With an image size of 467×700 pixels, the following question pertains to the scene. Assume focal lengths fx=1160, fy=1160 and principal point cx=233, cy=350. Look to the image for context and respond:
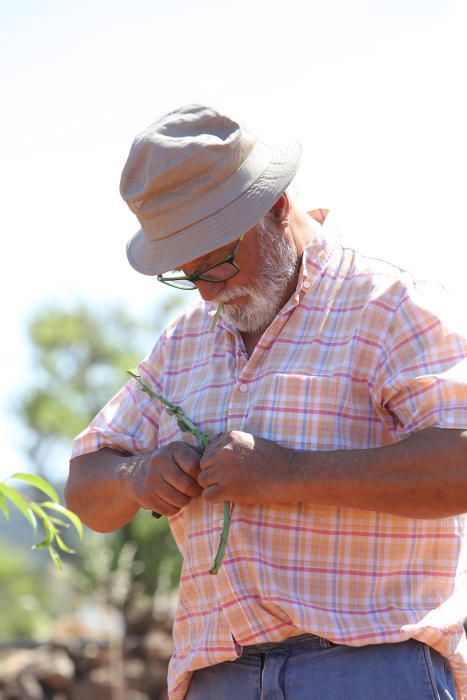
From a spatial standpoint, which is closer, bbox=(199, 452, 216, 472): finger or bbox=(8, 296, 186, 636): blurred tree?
bbox=(199, 452, 216, 472): finger

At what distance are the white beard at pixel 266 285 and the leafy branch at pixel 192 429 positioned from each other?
11.3 inches

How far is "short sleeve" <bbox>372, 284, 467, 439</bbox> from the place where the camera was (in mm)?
2506

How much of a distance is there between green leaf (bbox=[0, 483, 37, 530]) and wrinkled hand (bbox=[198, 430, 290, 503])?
0.52m

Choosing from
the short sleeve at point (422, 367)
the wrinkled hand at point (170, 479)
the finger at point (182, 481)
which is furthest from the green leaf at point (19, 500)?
the short sleeve at point (422, 367)

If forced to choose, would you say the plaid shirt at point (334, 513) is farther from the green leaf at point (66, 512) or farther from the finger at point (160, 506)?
the green leaf at point (66, 512)

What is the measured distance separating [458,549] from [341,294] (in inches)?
26.3

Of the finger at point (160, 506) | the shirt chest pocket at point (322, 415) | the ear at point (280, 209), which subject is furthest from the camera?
the ear at point (280, 209)

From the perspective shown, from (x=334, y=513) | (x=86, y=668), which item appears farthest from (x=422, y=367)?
(x=86, y=668)

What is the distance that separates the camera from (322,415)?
2672mm

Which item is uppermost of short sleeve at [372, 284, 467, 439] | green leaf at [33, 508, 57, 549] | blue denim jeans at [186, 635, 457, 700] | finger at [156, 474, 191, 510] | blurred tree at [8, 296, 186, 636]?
short sleeve at [372, 284, 467, 439]

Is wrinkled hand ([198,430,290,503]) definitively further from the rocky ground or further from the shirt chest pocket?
the rocky ground

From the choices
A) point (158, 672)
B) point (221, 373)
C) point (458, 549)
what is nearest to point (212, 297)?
point (221, 373)

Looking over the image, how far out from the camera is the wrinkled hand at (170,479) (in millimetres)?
2717

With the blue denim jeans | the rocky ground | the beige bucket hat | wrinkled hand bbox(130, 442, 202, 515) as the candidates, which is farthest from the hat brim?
the rocky ground
